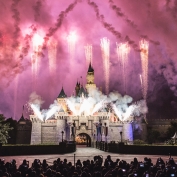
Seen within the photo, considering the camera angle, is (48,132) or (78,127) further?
(48,132)

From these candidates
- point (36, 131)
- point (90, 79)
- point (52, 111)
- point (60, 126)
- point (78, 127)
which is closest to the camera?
point (78, 127)

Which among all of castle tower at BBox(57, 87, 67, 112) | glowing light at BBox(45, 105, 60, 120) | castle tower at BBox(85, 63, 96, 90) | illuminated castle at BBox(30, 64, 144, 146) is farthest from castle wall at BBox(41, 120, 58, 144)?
castle tower at BBox(85, 63, 96, 90)

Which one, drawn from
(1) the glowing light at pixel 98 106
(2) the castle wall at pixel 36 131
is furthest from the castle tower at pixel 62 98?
(2) the castle wall at pixel 36 131

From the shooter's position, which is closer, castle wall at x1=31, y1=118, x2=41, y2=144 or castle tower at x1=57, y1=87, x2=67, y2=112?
castle wall at x1=31, y1=118, x2=41, y2=144

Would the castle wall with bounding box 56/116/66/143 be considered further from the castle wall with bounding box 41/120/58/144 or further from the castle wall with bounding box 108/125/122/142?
the castle wall with bounding box 108/125/122/142

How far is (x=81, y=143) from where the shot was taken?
87.9 m

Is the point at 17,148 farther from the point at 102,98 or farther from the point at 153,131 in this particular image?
the point at 153,131

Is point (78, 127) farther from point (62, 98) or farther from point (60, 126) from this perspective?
point (62, 98)

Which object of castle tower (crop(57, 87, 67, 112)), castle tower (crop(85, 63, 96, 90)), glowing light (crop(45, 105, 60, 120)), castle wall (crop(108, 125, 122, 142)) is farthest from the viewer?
castle tower (crop(57, 87, 67, 112))

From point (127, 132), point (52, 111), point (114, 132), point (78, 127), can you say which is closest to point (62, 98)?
point (52, 111)

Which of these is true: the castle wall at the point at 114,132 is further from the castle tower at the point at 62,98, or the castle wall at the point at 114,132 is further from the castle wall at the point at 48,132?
the castle tower at the point at 62,98

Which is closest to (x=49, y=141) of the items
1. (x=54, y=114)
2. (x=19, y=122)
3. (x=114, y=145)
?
(x=54, y=114)

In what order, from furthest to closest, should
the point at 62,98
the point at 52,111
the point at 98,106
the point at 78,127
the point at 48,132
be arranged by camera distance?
the point at 62,98 < the point at 52,111 < the point at 98,106 < the point at 48,132 < the point at 78,127

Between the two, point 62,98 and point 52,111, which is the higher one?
point 62,98
